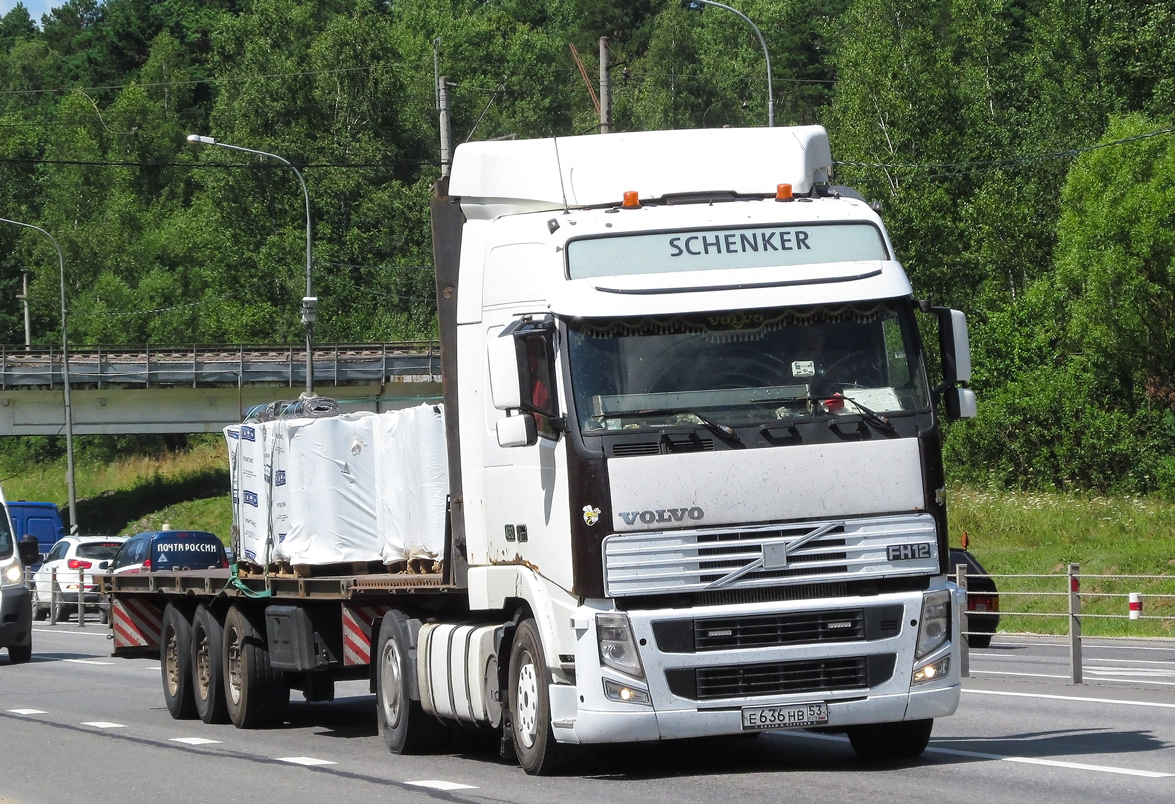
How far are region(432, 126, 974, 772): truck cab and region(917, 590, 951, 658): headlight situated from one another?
16 millimetres

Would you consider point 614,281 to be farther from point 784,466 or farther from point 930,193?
point 930,193

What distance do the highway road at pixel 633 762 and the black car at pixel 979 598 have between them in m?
6.57

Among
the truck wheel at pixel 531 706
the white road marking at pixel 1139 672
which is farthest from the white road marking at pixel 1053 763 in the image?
the white road marking at pixel 1139 672

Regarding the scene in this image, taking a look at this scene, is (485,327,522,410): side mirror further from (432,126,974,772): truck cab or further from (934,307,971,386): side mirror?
(934,307,971,386): side mirror

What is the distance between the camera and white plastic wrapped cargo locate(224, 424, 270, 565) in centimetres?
1580

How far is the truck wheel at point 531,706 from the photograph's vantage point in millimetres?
10734

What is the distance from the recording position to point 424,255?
7806cm

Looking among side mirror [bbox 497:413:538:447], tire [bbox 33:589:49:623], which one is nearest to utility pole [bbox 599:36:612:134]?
Result: tire [bbox 33:589:49:623]

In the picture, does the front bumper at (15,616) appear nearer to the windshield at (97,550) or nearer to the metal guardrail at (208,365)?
the windshield at (97,550)

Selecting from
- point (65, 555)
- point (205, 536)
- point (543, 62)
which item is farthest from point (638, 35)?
point (205, 536)

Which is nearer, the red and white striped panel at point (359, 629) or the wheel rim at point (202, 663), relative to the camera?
the red and white striped panel at point (359, 629)

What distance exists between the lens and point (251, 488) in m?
16.2

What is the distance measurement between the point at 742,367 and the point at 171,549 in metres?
20.9

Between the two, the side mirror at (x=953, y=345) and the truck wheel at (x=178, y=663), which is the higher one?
the side mirror at (x=953, y=345)
